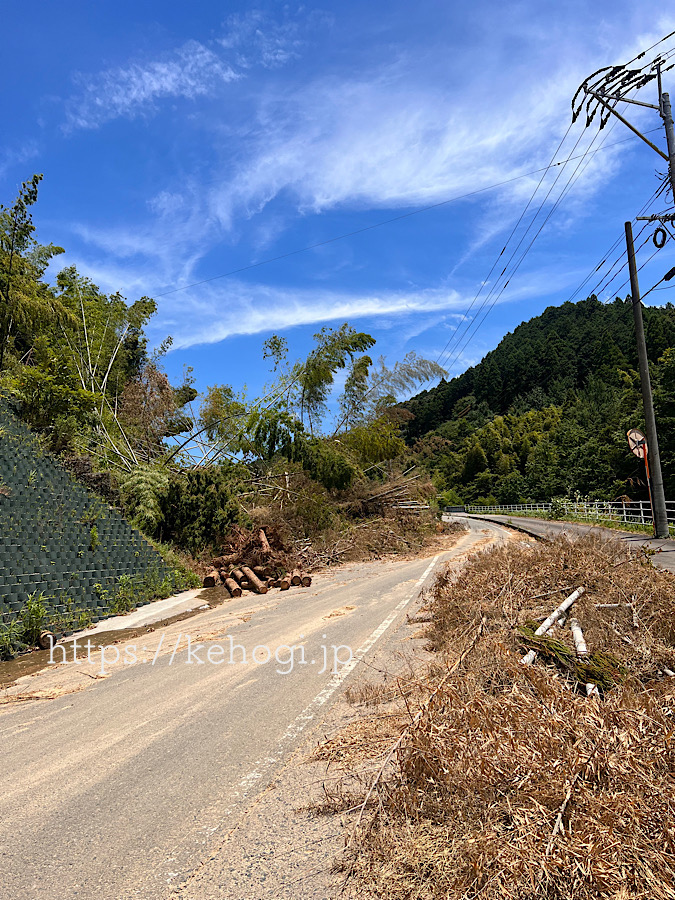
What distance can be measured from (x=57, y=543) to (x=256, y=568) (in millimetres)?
5221

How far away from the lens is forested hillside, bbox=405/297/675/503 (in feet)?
129

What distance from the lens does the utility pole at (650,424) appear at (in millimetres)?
17859

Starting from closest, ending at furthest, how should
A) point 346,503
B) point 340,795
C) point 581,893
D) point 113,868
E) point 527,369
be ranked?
point 581,893 < point 113,868 < point 340,795 < point 346,503 < point 527,369

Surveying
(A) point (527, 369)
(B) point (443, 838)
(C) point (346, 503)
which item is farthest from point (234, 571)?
(A) point (527, 369)

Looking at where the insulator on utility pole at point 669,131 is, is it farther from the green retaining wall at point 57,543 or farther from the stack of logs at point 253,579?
the green retaining wall at point 57,543

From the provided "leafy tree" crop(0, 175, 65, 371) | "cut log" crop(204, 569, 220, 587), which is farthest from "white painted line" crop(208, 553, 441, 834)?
"leafy tree" crop(0, 175, 65, 371)

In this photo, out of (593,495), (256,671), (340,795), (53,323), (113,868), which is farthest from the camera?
(593,495)

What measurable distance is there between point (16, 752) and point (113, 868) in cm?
229

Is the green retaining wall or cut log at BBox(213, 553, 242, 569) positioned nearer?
the green retaining wall

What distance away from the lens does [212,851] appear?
2850 millimetres

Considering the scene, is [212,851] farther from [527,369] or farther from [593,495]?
[527,369]

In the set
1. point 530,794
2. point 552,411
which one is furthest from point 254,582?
point 552,411

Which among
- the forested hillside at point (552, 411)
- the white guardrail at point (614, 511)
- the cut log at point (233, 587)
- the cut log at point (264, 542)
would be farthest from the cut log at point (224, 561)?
the white guardrail at point (614, 511)

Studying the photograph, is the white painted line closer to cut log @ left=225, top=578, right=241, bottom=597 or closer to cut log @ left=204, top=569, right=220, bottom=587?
cut log @ left=225, top=578, right=241, bottom=597
